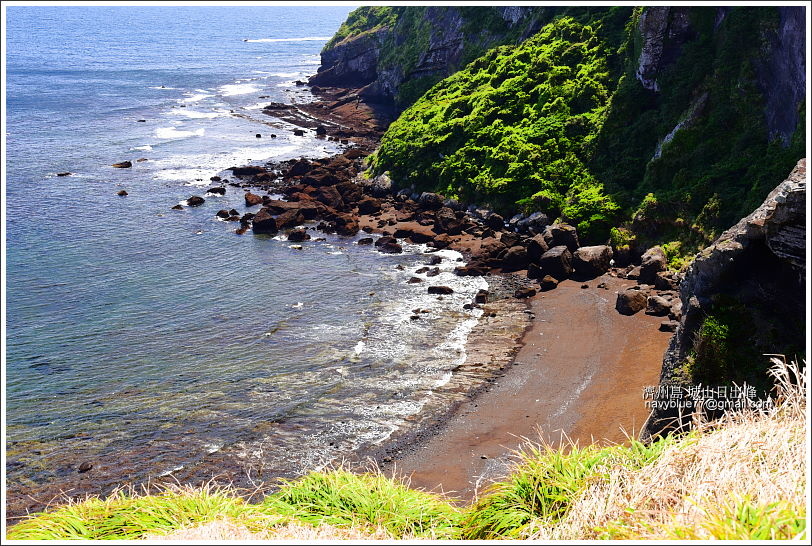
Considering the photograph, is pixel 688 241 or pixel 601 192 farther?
pixel 601 192

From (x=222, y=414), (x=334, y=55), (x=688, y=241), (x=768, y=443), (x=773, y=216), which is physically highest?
(x=334, y=55)

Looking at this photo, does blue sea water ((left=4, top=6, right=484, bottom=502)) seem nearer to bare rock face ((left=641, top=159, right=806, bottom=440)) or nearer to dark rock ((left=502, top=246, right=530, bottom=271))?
dark rock ((left=502, top=246, right=530, bottom=271))

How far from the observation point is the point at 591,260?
32.8 meters

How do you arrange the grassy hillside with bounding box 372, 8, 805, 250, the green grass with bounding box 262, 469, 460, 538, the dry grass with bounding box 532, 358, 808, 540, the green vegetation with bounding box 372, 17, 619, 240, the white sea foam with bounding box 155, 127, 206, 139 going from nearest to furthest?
the dry grass with bounding box 532, 358, 808, 540, the green grass with bounding box 262, 469, 460, 538, the grassy hillside with bounding box 372, 8, 805, 250, the green vegetation with bounding box 372, 17, 619, 240, the white sea foam with bounding box 155, 127, 206, 139

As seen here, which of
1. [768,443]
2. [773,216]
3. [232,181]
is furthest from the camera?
[232,181]

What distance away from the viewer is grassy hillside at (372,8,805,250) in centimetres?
3331

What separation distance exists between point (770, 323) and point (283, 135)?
58263 mm

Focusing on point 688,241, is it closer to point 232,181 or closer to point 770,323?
point 770,323

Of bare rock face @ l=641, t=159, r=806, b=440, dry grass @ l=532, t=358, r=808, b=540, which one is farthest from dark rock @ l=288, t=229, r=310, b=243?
dry grass @ l=532, t=358, r=808, b=540

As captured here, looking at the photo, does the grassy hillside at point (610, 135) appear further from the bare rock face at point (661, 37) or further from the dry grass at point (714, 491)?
the dry grass at point (714, 491)

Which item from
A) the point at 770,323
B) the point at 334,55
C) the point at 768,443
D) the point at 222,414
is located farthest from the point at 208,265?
the point at 334,55

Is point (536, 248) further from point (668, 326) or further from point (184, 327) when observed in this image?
Answer: point (184, 327)

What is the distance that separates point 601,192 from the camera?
38.3 meters

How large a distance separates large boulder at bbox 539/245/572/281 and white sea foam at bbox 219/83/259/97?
69375mm
